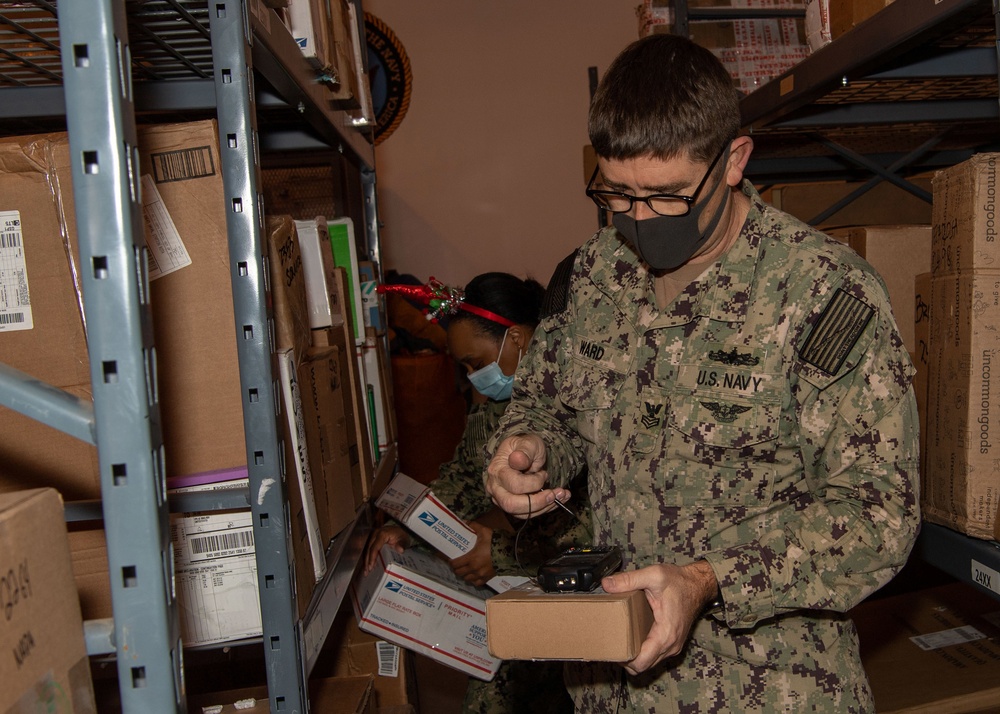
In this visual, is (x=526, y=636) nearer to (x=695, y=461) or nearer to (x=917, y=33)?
(x=695, y=461)

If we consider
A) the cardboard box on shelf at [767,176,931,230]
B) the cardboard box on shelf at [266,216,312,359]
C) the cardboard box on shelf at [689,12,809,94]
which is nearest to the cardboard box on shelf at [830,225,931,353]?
the cardboard box on shelf at [767,176,931,230]

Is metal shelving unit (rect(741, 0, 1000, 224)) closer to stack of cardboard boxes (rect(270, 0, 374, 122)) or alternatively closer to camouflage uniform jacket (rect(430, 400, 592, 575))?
stack of cardboard boxes (rect(270, 0, 374, 122))

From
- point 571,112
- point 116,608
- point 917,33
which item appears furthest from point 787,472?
point 571,112

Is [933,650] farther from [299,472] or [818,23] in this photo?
[299,472]

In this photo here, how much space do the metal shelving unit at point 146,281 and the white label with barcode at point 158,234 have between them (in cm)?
12

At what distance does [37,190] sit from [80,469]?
37 cm

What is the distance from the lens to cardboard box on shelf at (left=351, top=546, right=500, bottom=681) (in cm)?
209

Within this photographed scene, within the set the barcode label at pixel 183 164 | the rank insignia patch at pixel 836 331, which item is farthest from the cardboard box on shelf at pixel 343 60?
the rank insignia patch at pixel 836 331

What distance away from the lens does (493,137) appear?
17.2 ft

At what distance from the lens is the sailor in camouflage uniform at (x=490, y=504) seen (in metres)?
2.34

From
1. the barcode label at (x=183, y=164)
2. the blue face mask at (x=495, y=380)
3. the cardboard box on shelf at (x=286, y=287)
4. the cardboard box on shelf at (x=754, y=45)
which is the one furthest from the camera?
the cardboard box on shelf at (x=754, y=45)

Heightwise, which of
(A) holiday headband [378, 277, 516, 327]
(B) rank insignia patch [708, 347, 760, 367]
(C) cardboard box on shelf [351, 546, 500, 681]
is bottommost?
(C) cardboard box on shelf [351, 546, 500, 681]

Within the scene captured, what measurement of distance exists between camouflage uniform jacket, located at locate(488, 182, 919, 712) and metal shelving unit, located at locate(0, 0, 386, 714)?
1.76 ft

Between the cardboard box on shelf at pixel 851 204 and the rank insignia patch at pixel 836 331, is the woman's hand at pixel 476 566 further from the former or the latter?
the cardboard box on shelf at pixel 851 204
